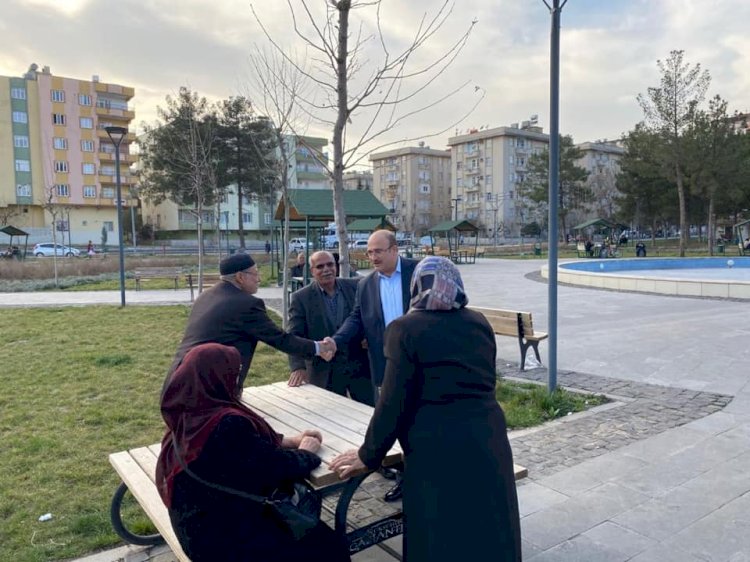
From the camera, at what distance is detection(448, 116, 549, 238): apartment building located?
8425cm

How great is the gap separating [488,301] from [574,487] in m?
11.0

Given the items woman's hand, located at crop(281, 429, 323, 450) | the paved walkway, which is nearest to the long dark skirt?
woman's hand, located at crop(281, 429, 323, 450)

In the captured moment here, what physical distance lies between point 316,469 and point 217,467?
607 millimetres

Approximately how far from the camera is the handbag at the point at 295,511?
223 cm

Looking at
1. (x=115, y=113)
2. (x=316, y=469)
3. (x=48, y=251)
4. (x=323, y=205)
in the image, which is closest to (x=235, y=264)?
(x=316, y=469)

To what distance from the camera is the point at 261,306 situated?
338 cm

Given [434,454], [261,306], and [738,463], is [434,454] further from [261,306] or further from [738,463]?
[738,463]

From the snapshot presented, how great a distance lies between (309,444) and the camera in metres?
2.83

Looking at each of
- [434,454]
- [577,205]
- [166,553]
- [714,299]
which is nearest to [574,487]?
[434,454]

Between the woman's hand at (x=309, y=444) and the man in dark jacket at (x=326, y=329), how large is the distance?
1.45 metres

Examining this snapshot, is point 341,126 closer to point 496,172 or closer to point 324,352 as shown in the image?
point 324,352

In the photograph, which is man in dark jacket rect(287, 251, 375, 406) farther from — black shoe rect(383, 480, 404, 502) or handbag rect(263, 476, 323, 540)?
handbag rect(263, 476, 323, 540)

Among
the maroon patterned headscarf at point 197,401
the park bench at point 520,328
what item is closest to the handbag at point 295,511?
the maroon patterned headscarf at point 197,401

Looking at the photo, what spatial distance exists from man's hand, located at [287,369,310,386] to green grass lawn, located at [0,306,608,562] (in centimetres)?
129
